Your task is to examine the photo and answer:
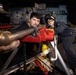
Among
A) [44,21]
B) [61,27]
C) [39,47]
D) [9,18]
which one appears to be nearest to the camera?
[39,47]

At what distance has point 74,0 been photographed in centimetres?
456

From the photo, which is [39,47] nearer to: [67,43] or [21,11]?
[67,43]

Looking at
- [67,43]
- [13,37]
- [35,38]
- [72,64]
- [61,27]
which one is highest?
[13,37]

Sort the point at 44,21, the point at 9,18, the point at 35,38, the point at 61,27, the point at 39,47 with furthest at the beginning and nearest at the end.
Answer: the point at 9,18 → the point at 61,27 → the point at 44,21 → the point at 39,47 → the point at 35,38

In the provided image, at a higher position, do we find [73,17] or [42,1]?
[42,1]

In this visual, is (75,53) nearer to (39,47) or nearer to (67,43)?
(67,43)

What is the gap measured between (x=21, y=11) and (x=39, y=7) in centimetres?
46

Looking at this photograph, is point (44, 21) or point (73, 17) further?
point (73, 17)

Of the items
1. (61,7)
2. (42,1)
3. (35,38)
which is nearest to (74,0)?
(61,7)

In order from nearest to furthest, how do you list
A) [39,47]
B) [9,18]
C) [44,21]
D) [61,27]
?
[39,47] < [44,21] < [61,27] < [9,18]

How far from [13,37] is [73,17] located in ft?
13.9

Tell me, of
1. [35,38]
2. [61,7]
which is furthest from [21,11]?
[35,38]

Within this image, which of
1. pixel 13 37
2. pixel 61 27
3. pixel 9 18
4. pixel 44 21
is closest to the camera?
pixel 13 37

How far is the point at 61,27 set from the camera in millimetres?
2258
